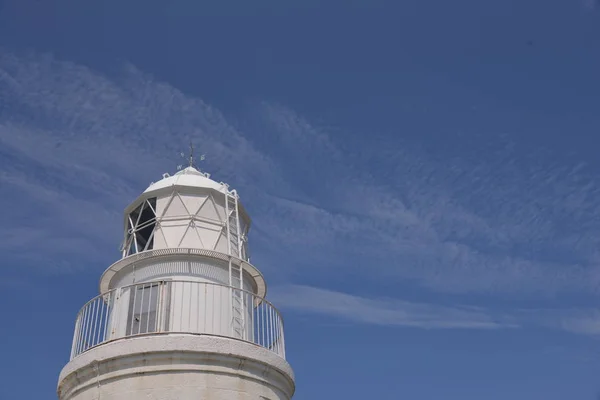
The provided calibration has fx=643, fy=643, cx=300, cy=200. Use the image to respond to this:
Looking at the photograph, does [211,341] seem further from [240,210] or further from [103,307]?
[240,210]

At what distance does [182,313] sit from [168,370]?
1632 mm

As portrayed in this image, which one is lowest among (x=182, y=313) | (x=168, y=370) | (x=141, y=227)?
(x=168, y=370)

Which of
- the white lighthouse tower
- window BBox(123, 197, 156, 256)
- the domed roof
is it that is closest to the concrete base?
the white lighthouse tower

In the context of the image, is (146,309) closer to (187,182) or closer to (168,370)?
(168,370)

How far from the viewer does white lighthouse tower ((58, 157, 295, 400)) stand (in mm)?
11656

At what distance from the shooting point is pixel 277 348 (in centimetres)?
1338

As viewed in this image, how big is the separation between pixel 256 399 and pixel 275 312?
7.06ft

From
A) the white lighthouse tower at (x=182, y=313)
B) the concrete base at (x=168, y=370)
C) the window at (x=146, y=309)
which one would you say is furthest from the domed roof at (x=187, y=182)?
the concrete base at (x=168, y=370)

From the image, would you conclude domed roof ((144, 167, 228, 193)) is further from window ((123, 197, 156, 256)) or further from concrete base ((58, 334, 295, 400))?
concrete base ((58, 334, 295, 400))

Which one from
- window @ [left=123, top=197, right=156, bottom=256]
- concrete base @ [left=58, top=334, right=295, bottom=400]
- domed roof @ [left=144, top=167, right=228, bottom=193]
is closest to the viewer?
concrete base @ [left=58, top=334, right=295, bottom=400]

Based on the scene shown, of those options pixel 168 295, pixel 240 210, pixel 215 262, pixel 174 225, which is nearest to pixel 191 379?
pixel 168 295

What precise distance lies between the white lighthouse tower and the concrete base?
18 millimetres

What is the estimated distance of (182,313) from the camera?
1302 cm

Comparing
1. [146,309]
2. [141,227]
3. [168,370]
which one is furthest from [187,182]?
[168,370]
